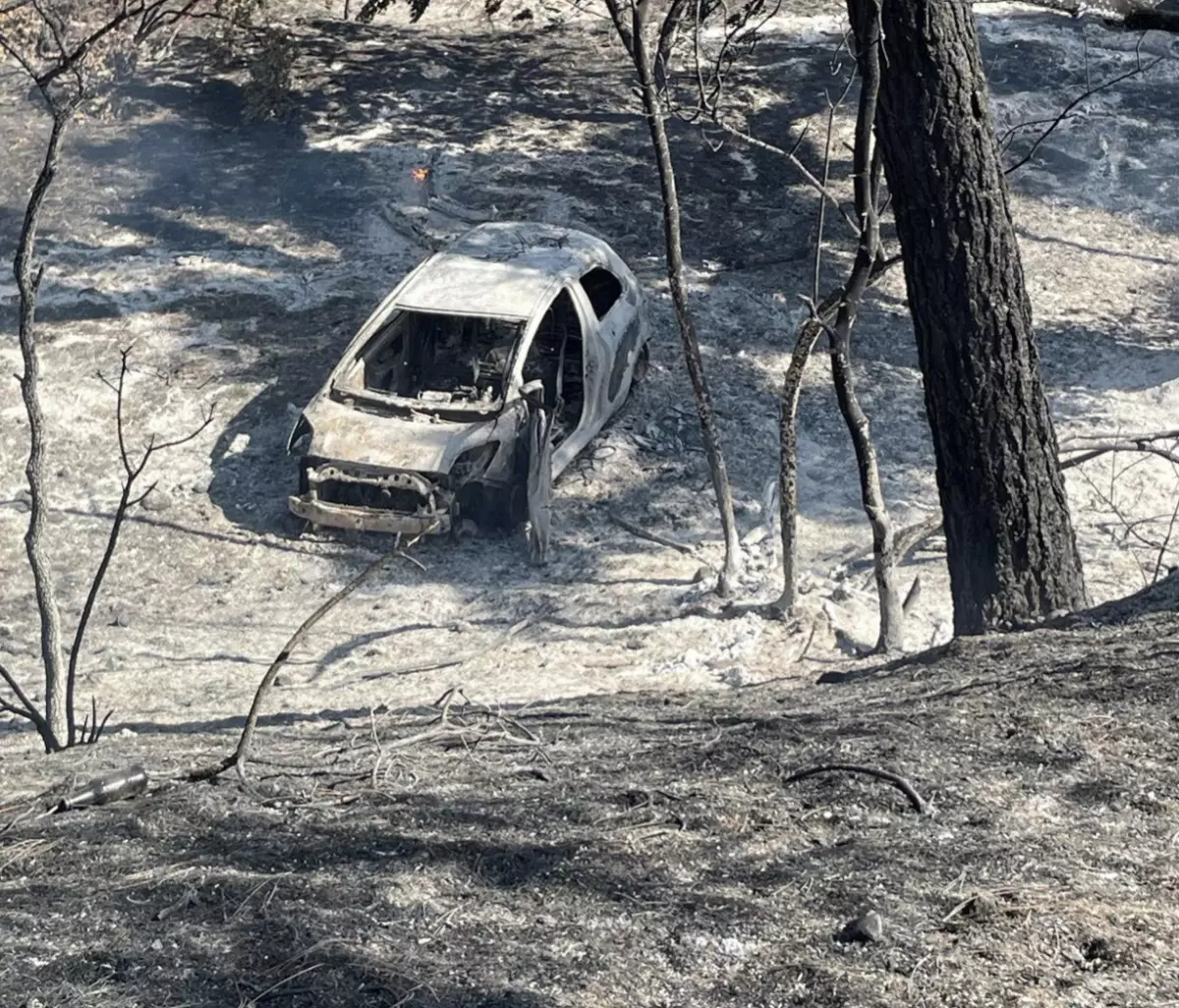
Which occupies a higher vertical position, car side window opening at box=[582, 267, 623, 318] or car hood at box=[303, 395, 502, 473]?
car side window opening at box=[582, 267, 623, 318]

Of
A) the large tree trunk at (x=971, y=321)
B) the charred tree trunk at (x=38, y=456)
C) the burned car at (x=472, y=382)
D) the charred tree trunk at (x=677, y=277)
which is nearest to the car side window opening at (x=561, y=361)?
the burned car at (x=472, y=382)

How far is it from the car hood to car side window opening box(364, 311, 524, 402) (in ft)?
2.35

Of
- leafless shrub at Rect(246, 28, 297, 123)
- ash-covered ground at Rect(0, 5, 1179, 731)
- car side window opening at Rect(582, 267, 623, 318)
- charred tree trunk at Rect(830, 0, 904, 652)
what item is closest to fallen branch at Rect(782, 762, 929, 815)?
charred tree trunk at Rect(830, 0, 904, 652)

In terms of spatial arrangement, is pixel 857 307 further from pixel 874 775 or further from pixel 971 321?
pixel 874 775

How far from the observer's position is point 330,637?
8820mm

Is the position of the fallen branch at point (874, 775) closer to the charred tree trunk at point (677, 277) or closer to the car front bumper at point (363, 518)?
the charred tree trunk at point (677, 277)

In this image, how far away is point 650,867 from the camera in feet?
11.6

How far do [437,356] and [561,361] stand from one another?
926mm

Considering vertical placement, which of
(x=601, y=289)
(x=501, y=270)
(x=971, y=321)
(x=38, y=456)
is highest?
(x=971, y=321)

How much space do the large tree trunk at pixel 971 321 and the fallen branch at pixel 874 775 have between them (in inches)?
113

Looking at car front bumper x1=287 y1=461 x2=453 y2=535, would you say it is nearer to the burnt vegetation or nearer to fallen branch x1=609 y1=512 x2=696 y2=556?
the burnt vegetation

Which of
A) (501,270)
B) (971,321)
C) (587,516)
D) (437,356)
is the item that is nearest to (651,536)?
(587,516)

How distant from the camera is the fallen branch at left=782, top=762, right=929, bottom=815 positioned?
153 inches

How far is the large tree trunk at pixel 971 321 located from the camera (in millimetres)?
6340
